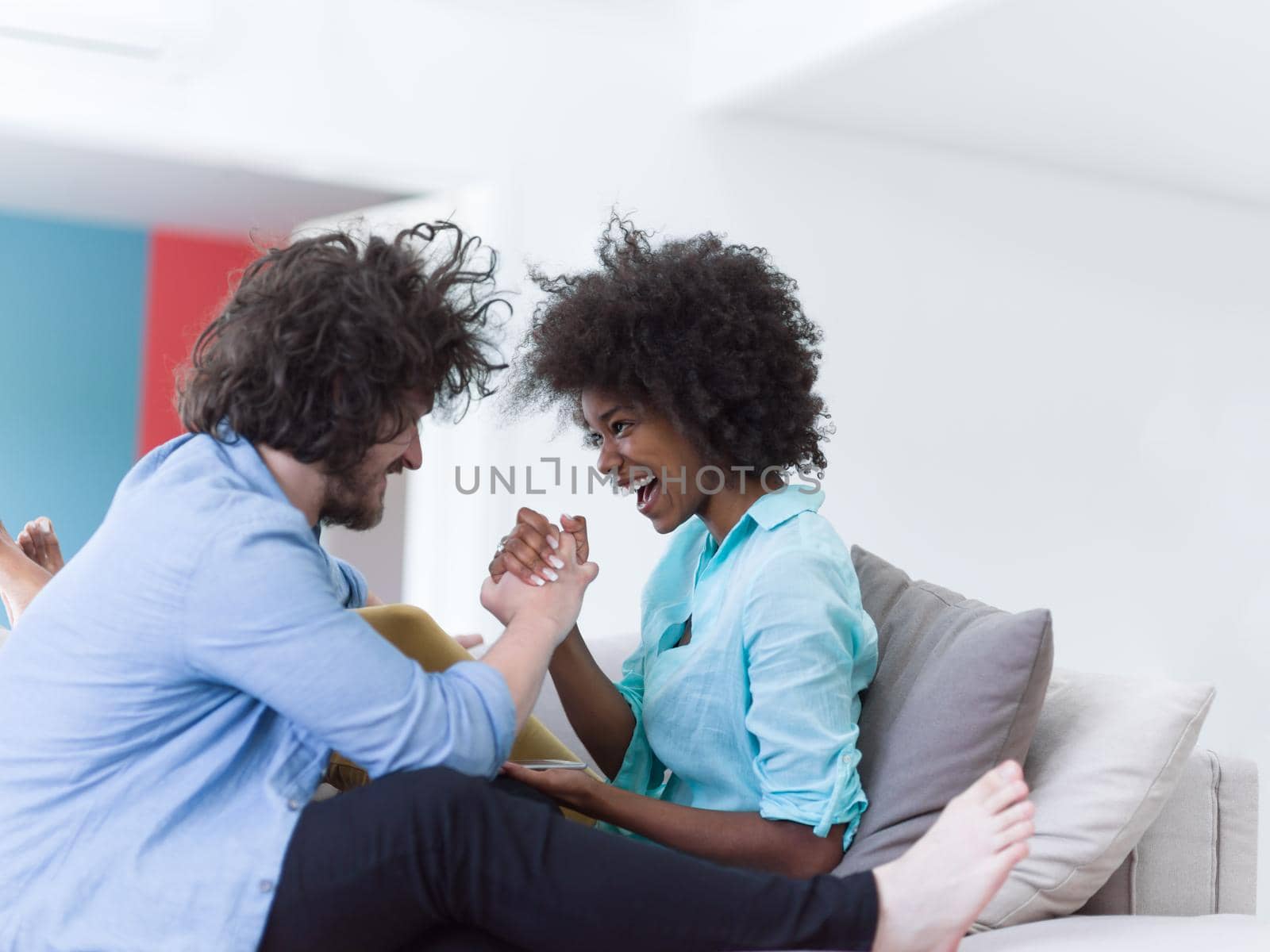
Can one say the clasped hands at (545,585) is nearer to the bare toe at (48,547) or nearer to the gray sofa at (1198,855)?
the gray sofa at (1198,855)

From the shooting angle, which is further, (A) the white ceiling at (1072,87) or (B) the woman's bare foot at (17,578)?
A: (A) the white ceiling at (1072,87)

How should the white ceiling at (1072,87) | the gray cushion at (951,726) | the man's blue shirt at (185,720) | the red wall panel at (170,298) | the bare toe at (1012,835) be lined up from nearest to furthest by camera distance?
the man's blue shirt at (185,720) → the bare toe at (1012,835) → the gray cushion at (951,726) → the white ceiling at (1072,87) → the red wall panel at (170,298)

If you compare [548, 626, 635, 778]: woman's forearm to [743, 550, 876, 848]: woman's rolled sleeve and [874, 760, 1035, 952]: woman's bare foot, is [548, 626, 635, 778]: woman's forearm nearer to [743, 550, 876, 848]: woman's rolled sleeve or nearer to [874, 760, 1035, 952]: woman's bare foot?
[743, 550, 876, 848]: woman's rolled sleeve

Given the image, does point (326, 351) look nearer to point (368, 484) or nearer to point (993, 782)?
point (368, 484)

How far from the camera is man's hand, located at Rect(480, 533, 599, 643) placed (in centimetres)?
167

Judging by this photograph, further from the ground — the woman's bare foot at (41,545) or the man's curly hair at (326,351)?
the man's curly hair at (326,351)

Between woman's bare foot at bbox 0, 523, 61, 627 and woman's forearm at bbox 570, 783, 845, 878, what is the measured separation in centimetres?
103

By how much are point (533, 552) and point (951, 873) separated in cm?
70

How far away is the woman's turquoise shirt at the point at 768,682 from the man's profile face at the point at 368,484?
527mm

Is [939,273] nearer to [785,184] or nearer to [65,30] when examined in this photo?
[785,184]

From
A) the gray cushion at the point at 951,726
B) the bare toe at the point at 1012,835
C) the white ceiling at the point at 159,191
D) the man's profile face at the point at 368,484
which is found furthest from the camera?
the white ceiling at the point at 159,191

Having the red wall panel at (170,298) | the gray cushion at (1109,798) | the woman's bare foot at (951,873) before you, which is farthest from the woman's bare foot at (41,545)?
the red wall panel at (170,298)

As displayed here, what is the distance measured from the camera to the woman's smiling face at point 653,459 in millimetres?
2014

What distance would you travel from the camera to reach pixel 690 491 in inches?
79.9
